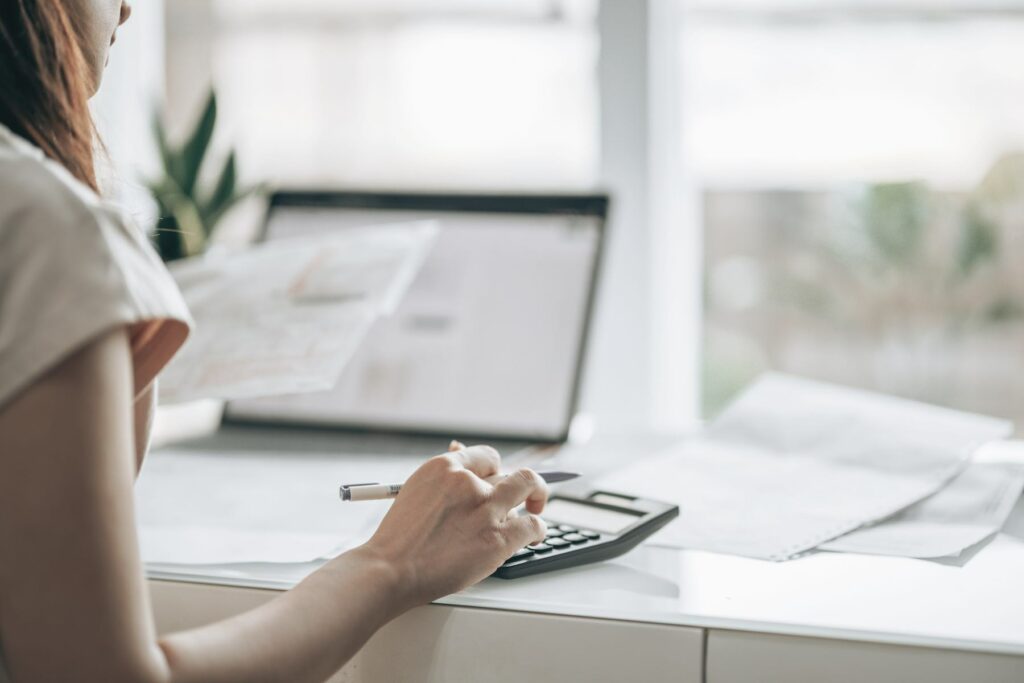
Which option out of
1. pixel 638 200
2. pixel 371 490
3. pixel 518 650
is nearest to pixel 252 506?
pixel 371 490

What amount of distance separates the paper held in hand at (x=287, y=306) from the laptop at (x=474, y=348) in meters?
0.06

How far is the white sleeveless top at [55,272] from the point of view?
1.34 ft

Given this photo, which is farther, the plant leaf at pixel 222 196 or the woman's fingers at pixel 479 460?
the plant leaf at pixel 222 196

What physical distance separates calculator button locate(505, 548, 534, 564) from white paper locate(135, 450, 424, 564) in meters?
0.13

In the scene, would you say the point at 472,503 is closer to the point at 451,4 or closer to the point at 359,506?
the point at 359,506

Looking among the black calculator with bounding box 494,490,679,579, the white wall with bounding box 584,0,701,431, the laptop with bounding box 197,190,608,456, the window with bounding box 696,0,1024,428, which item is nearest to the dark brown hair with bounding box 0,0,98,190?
the black calculator with bounding box 494,490,679,579

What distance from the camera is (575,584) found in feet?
2.10

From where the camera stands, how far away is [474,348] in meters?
1.08

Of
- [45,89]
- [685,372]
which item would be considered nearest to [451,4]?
[685,372]

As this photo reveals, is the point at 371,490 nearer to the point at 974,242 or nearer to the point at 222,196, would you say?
the point at 222,196

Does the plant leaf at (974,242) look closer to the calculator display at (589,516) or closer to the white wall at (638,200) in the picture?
the white wall at (638,200)

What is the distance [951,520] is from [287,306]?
0.65 meters

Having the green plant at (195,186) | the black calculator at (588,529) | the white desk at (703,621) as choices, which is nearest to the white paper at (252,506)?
the white desk at (703,621)

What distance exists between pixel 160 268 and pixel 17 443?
113 millimetres
